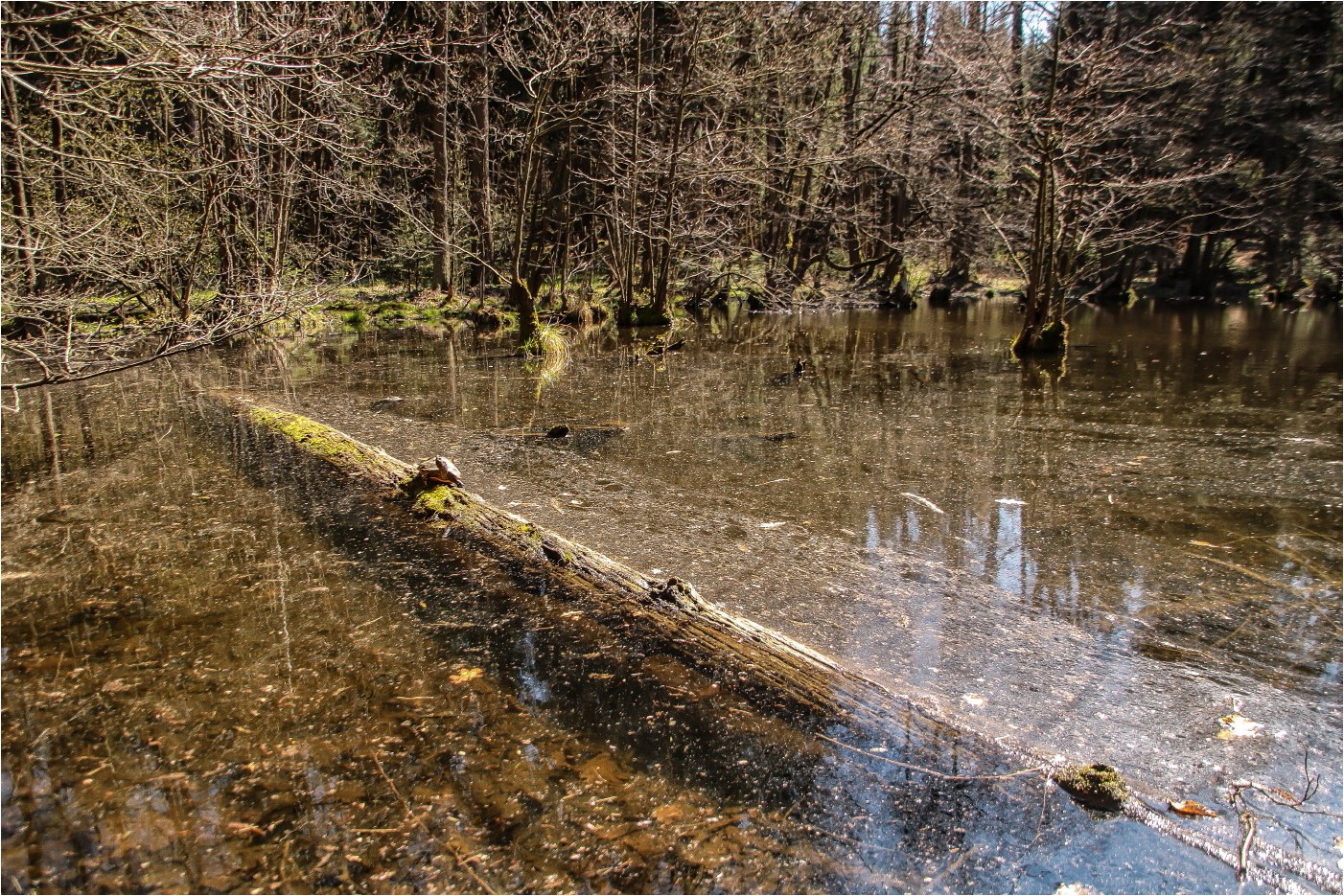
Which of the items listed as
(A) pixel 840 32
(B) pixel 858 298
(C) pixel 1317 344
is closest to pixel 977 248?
(B) pixel 858 298

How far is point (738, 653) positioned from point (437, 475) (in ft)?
8.85

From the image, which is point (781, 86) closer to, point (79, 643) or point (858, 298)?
point (858, 298)

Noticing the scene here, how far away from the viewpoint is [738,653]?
331 centimetres

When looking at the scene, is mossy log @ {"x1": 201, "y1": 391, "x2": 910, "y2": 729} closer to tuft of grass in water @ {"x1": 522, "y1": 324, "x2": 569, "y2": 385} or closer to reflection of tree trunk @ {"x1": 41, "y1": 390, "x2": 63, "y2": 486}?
reflection of tree trunk @ {"x1": 41, "y1": 390, "x2": 63, "y2": 486}

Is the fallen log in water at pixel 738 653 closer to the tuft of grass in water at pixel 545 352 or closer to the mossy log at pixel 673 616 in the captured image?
the mossy log at pixel 673 616

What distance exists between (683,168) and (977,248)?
14788mm

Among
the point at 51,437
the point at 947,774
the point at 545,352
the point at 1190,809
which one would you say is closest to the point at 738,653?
the point at 947,774

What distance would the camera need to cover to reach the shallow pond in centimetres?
236

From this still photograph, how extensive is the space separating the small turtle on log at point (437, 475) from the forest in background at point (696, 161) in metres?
1.28

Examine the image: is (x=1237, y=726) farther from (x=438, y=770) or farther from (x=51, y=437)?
(x=51, y=437)

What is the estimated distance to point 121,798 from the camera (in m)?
2.54

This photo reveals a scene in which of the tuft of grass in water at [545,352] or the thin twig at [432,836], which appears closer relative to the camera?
the thin twig at [432,836]

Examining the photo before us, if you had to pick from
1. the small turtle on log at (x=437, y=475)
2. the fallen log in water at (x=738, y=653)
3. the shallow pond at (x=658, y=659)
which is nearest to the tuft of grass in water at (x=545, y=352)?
the shallow pond at (x=658, y=659)

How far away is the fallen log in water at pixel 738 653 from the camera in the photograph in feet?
8.06
